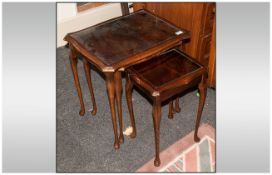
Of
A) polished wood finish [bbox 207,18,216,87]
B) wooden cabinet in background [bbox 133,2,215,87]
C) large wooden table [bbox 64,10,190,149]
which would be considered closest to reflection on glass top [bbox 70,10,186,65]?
large wooden table [bbox 64,10,190,149]

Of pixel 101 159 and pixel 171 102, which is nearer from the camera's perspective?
pixel 101 159

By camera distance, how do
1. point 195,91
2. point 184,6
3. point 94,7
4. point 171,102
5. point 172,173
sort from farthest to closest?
1. point 94,7
2. point 195,91
3. point 171,102
4. point 184,6
5. point 172,173

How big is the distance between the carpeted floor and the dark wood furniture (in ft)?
1.07

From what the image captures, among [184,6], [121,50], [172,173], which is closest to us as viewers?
[121,50]

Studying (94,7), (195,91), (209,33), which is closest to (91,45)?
(209,33)

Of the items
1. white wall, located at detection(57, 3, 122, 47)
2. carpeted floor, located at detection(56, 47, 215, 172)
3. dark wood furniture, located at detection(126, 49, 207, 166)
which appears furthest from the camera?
white wall, located at detection(57, 3, 122, 47)

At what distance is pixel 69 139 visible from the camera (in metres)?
3.05

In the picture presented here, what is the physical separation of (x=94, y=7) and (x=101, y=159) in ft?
7.12

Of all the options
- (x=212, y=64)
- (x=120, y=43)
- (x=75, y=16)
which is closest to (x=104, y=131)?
(x=120, y=43)

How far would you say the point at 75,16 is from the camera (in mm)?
4152

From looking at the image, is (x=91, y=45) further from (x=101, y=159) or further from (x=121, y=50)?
(x=101, y=159)

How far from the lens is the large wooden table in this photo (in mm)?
2406

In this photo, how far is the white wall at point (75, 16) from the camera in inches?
160

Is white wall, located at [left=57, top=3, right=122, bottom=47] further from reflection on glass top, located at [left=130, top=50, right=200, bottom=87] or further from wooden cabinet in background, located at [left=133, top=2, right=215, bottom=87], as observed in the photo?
reflection on glass top, located at [left=130, top=50, right=200, bottom=87]
